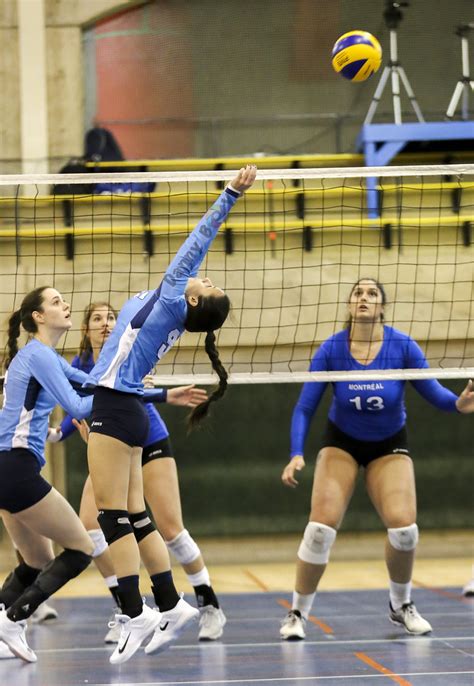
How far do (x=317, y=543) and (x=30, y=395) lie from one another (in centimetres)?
165

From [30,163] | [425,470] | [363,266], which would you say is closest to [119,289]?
[363,266]

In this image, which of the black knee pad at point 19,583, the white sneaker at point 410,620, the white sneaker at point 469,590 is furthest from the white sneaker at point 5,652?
the white sneaker at point 469,590

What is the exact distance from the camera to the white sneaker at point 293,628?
533 cm

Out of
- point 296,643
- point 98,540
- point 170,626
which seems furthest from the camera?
point 98,540

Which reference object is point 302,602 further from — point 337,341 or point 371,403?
point 337,341

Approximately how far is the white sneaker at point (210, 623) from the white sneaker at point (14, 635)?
1034 millimetres

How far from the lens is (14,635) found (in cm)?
478

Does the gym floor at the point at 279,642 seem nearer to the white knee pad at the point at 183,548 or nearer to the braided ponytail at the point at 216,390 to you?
the white knee pad at the point at 183,548

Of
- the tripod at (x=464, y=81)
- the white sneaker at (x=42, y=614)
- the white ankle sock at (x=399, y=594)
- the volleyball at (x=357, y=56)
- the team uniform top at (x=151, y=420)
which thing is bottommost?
the white sneaker at (x=42, y=614)

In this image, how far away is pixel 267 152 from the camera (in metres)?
11.5

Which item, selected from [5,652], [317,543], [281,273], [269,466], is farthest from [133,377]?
[269,466]

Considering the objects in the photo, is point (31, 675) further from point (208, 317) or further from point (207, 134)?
point (207, 134)

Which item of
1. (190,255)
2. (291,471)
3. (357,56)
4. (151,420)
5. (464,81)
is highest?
(464,81)

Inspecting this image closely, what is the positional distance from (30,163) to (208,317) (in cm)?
687
